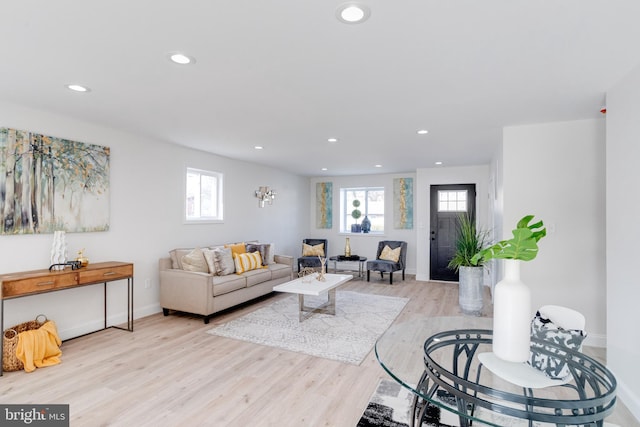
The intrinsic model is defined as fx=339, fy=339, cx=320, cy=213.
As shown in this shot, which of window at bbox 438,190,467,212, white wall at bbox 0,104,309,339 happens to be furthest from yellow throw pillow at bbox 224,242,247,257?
window at bbox 438,190,467,212

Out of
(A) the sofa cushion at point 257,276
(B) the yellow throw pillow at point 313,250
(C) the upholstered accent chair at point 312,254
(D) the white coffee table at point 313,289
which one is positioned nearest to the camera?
(D) the white coffee table at point 313,289

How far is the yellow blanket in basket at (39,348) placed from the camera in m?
2.86

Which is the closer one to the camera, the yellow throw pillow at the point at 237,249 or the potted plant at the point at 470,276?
the potted plant at the point at 470,276

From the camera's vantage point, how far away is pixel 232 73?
2434 mm

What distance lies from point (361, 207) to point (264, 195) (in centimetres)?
266

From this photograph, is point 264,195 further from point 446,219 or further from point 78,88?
point 78,88

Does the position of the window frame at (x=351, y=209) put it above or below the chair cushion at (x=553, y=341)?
above

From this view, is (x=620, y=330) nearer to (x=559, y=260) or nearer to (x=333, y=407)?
(x=559, y=260)

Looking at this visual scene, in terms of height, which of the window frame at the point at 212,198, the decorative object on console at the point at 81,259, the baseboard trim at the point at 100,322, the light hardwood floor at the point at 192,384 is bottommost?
the light hardwood floor at the point at 192,384

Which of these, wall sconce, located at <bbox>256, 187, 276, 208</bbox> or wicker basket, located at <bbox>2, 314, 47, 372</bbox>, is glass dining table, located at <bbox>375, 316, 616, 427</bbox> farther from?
wall sconce, located at <bbox>256, 187, 276, 208</bbox>

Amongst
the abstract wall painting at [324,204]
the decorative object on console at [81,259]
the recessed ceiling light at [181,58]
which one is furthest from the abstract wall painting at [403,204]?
the recessed ceiling light at [181,58]

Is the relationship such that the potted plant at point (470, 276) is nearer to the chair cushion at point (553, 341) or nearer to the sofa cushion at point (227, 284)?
the chair cushion at point (553, 341)

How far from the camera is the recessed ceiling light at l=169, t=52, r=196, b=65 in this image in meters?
2.15

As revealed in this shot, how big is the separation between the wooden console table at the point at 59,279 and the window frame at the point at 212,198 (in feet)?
4.51
